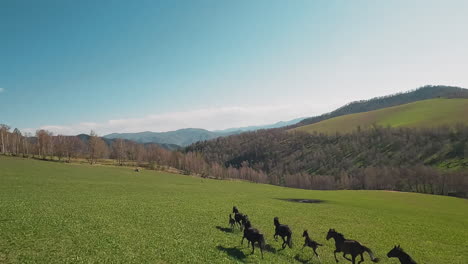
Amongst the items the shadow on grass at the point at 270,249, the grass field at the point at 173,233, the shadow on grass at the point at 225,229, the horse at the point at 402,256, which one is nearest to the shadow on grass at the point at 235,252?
the grass field at the point at 173,233

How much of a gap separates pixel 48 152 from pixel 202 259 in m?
148

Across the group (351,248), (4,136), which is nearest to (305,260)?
(351,248)

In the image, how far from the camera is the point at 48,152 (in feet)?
444

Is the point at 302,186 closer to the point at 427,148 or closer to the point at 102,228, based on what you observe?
the point at 427,148

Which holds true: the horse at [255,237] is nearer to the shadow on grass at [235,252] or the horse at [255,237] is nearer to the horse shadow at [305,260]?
the shadow on grass at [235,252]

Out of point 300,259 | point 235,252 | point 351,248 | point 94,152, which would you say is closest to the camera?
point 351,248

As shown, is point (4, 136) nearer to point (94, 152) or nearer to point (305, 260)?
point (94, 152)

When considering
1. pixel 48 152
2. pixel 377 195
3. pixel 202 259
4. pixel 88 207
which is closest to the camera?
pixel 202 259

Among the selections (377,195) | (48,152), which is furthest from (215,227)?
(48,152)

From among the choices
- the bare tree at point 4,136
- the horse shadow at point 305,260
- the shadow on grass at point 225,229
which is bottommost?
the horse shadow at point 305,260

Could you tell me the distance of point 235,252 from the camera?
2189cm

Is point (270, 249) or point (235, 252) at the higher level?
point (235, 252)

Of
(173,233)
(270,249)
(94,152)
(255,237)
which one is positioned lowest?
(270,249)

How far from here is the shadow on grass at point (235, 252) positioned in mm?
20681
